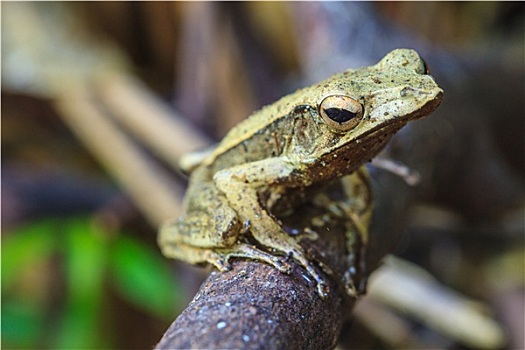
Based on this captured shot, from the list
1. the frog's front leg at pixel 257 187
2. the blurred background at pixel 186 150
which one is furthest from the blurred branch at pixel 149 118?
the frog's front leg at pixel 257 187

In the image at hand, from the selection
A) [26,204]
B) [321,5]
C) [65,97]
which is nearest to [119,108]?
[65,97]

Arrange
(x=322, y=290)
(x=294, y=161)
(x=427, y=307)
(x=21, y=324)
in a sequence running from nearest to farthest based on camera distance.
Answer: (x=322, y=290) → (x=294, y=161) → (x=427, y=307) → (x=21, y=324)

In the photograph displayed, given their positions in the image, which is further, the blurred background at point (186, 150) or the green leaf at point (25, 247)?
the green leaf at point (25, 247)

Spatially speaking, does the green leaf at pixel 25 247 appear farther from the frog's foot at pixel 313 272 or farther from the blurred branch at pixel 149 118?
the frog's foot at pixel 313 272

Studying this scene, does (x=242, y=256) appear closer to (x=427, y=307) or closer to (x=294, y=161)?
(x=294, y=161)

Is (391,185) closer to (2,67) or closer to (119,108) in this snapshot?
(119,108)

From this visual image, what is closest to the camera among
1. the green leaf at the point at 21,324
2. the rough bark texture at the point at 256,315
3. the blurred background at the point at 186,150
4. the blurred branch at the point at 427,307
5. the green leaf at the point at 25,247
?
the rough bark texture at the point at 256,315

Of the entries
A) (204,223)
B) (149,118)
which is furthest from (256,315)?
(149,118)
